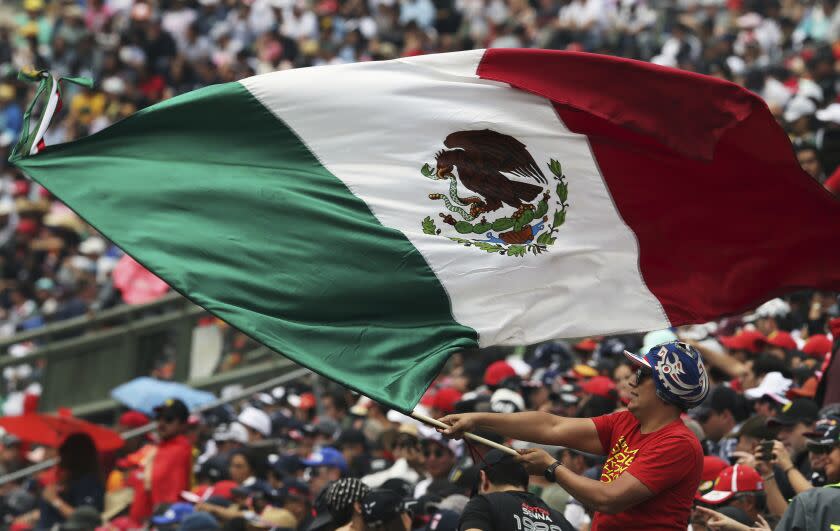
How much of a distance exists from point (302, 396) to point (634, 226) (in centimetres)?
845

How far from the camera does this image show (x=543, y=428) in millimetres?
7418

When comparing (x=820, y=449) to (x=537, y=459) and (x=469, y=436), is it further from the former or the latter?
(x=469, y=436)

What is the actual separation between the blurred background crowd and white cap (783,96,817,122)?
79 mm

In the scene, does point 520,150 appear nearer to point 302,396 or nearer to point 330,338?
point 330,338

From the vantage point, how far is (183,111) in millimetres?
8023

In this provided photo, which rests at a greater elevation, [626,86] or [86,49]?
[626,86]

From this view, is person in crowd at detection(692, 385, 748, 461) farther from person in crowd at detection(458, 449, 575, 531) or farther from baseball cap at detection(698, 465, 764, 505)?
person in crowd at detection(458, 449, 575, 531)

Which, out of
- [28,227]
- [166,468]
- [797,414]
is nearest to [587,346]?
[166,468]

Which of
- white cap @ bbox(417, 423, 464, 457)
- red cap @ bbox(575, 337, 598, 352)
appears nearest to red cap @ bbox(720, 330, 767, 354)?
white cap @ bbox(417, 423, 464, 457)

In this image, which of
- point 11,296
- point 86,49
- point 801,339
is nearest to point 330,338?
point 801,339

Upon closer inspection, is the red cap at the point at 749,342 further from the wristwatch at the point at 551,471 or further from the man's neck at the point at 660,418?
the wristwatch at the point at 551,471

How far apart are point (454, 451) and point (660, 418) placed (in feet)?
16.9

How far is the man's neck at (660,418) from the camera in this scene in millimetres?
7059

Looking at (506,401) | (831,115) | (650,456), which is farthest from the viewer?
(831,115)
